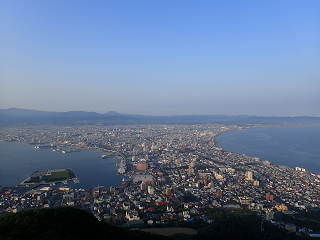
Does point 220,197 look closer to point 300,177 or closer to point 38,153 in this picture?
point 300,177

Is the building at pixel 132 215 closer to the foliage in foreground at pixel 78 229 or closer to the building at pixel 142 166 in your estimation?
the foliage in foreground at pixel 78 229

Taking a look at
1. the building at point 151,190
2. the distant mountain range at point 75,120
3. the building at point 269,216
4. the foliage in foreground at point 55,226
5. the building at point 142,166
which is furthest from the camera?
the distant mountain range at point 75,120

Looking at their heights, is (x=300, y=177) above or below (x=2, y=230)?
below

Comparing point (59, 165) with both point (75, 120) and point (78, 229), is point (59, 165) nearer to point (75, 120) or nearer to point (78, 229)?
point (78, 229)

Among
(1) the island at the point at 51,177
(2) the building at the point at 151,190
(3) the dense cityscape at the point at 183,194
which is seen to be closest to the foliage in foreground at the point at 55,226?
(3) the dense cityscape at the point at 183,194

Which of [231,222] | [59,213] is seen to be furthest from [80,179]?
[231,222]

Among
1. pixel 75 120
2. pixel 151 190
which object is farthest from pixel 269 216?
pixel 75 120

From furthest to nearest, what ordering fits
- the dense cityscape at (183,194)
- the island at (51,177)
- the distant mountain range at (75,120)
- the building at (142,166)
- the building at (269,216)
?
the distant mountain range at (75,120), the building at (142,166), the island at (51,177), the dense cityscape at (183,194), the building at (269,216)

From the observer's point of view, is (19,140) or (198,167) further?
(19,140)
